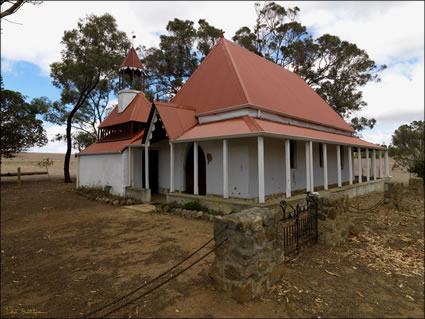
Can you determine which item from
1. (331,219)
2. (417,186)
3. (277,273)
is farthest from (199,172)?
(417,186)

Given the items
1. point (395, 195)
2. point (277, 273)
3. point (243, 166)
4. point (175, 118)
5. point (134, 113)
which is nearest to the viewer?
point (277, 273)

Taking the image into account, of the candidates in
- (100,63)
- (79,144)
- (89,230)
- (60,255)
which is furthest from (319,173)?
(79,144)

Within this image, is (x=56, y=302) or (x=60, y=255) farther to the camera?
(x=60, y=255)

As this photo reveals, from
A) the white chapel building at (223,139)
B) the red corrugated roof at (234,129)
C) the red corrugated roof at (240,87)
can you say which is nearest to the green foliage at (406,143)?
the white chapel building at (223,139)

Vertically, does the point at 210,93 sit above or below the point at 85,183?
above

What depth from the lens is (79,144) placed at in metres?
30.1

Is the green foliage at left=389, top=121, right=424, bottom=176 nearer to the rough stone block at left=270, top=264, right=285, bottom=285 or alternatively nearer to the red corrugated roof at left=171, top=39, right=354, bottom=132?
the red corrugated roof at left=171, top=39, right=354, bottom=132

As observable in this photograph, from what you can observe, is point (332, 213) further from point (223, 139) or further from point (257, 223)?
point (223, 139)

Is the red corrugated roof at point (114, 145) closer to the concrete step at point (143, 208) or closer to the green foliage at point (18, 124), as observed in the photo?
the concrete step at point (143, 208)

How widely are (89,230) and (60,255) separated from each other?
6.89 feet

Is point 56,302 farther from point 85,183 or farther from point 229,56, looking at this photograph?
point 85,183

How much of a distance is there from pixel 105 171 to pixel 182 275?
495 inches

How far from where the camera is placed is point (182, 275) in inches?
177

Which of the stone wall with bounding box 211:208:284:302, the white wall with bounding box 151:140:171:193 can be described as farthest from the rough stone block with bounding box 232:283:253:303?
the white wall with bounding box 151:140:171:193
